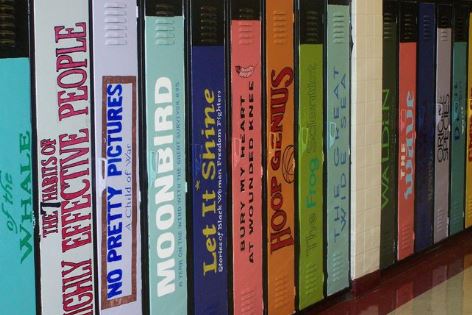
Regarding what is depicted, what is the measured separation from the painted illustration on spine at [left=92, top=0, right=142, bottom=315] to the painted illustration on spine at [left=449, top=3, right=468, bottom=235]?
10.6 feet

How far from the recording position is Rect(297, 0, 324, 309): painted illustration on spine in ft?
13.3

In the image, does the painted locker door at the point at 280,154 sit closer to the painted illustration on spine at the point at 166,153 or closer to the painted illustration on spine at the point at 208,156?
the painted illustration on spine at the point at 208,156

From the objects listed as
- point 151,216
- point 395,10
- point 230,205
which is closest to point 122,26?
point 151,216

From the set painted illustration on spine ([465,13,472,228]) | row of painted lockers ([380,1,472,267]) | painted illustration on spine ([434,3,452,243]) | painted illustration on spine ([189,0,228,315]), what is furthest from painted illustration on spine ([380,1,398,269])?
painted illustration on spine ([189,0,228,315])

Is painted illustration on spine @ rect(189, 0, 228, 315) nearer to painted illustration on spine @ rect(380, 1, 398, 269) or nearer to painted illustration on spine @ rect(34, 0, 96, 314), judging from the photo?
painted illustration on spine @ rect(34, 0, 96, 314)

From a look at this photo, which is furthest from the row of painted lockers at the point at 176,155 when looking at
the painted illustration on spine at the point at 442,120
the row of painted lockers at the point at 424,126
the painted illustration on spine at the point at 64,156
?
the painted illustration on spine at the point at 442,120

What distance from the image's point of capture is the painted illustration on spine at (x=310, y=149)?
13.3 feet

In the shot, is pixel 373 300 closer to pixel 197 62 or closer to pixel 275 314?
pixel 275 314

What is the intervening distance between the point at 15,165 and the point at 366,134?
8.36ft

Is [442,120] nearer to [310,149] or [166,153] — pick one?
[310,149]

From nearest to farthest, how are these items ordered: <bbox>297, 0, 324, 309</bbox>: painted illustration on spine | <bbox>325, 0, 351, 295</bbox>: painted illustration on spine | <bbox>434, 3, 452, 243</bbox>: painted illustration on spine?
1. <bbox>297, 0, 324, 309</bbox>: painted illustration on spine
2. <bbox>325, 0, 351, 295</bbox>: painted illustration on spine
3. <bbox>434, 3, 452, 243</bbox>: painted illustration on spine

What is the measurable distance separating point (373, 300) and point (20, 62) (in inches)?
109

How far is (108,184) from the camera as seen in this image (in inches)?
117

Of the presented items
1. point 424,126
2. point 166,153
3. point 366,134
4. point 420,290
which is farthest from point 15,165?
point 424,126
